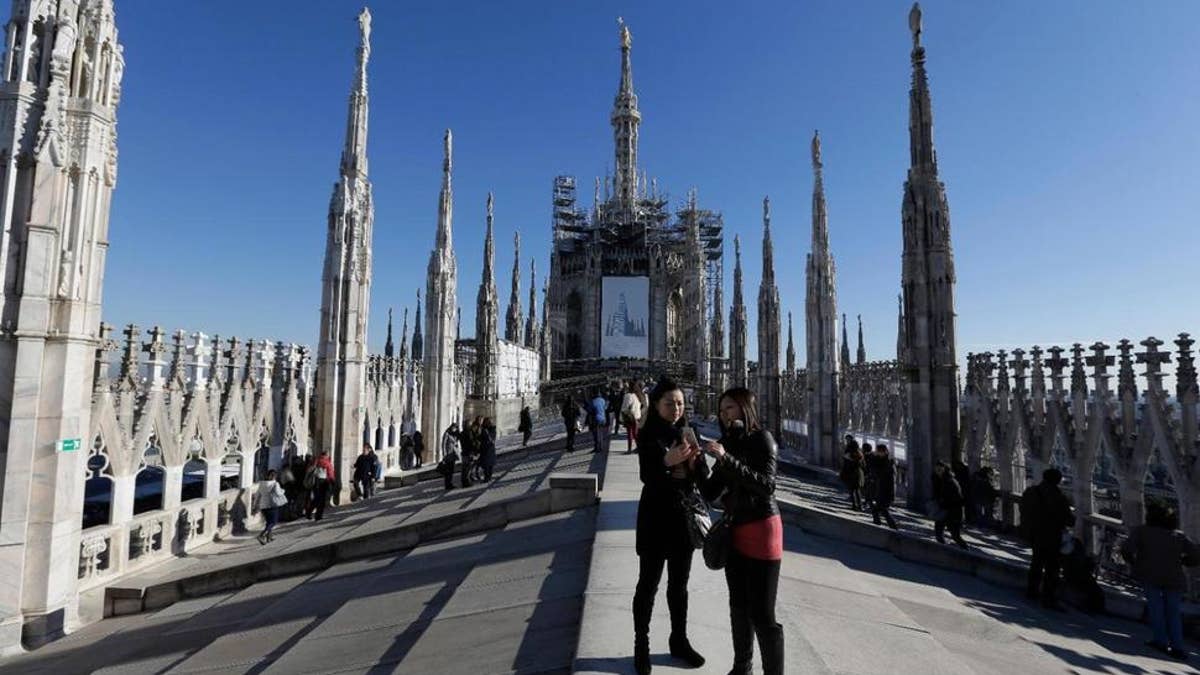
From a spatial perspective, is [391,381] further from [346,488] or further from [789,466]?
[789,466]

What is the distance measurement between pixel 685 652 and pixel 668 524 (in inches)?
26.5

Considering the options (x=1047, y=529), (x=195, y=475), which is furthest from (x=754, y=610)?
(x=195, y=475)

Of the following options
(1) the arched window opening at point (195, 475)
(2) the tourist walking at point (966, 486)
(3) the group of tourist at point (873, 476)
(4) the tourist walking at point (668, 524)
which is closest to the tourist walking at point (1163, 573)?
(3) the group of tourist at point (873, 476)

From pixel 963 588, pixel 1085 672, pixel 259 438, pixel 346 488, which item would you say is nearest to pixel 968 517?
pixel 963 588

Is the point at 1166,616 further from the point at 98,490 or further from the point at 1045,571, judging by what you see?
the point at 98,490

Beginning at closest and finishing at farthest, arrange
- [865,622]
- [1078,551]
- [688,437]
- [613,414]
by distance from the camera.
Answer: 1. [688,437]
2. [865,622]
3. [1078,551]
4. [613,414]

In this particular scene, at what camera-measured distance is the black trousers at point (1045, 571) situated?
716 centimetres

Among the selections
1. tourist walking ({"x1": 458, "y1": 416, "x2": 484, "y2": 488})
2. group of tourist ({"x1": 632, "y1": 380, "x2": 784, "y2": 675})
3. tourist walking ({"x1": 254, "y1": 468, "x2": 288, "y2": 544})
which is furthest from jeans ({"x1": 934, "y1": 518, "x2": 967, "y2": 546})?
tourist walking ({"x1": 254, "y1": 468, "x2": 288, "y2": 544})

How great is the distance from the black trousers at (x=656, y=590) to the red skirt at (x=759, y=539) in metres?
0.37

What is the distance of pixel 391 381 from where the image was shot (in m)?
20.1

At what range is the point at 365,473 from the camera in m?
15.2

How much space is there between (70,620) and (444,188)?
635 inches

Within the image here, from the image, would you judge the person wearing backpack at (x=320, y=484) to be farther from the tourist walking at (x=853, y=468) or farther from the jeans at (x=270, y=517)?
the tourist walking at (x=853, y=468)

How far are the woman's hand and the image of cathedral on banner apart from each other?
5466 centimetres
